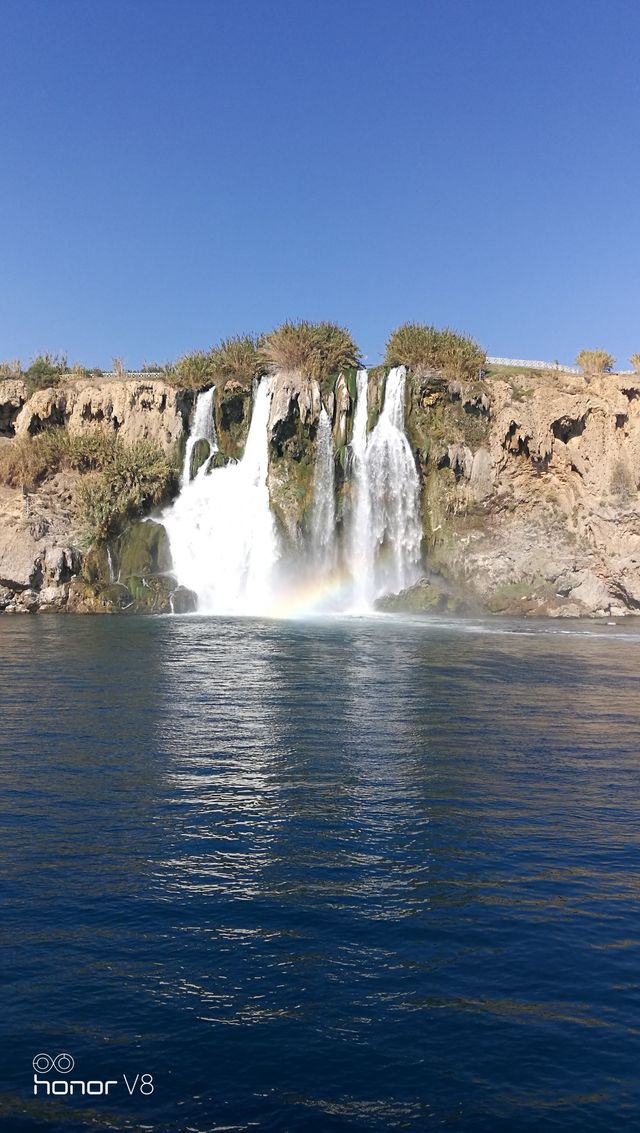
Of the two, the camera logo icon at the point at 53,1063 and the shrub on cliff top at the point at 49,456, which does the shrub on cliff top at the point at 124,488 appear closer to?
the shrub on cliff top at the point at 49,456

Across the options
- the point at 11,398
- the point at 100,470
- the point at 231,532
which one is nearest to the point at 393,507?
the point at 231,532

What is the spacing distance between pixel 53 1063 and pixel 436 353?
4876 cm

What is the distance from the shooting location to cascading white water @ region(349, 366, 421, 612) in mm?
49750

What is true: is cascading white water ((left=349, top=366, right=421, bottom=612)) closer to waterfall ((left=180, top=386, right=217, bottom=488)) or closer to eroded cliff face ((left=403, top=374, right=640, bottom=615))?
eroded cliff face ((left=403, top=374, right=640, bottom=615))

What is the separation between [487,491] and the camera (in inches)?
2004

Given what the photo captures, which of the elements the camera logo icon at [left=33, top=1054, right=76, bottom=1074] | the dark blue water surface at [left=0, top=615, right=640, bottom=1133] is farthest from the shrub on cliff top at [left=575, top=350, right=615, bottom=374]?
the camera logo icon at [left=33, top=1054, right=76, bottom=1074]

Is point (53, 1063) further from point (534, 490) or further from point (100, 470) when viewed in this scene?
point (100, 470)

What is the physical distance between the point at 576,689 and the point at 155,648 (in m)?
13.7

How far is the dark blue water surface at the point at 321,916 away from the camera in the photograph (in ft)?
21.3

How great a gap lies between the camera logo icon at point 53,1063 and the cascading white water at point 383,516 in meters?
43.0

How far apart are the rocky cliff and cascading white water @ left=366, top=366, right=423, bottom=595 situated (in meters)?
0.87

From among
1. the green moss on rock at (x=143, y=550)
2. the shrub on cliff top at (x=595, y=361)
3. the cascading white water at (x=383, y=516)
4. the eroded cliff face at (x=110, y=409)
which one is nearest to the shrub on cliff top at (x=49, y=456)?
the eroded cliff face at (x=110, y=409)

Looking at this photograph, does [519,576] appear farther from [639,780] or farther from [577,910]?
[577,910]

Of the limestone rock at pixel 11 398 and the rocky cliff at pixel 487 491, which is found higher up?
the limestone rock at pixel 11 398
